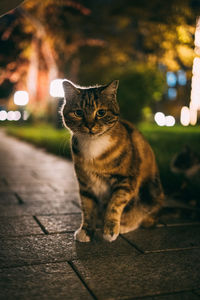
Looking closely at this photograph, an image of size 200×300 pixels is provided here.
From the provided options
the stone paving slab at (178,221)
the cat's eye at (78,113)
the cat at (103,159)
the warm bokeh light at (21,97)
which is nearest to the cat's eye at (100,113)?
the cat at (103,159)

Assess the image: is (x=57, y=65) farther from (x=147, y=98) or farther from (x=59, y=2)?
(x=147, y=98)

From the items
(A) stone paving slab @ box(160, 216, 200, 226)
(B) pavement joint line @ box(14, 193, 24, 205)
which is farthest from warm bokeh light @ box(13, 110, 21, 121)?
(A) stone paving slab @ box(160, 216, 200, 226)

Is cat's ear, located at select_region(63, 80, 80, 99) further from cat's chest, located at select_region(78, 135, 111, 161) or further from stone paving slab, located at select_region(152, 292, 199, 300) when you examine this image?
stone paving slab, located at select_region(152, 292, 199, 300)

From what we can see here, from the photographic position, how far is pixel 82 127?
238 cm

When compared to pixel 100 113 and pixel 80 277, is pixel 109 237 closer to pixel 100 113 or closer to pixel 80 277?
pixel 80 277

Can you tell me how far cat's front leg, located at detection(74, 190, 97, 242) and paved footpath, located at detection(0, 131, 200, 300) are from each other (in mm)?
69

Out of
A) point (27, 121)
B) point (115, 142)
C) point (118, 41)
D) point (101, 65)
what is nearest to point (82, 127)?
point (115, 142)

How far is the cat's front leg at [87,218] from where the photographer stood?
246 cm

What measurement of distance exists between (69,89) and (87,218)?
3.41ft

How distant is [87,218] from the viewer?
8.36 feet

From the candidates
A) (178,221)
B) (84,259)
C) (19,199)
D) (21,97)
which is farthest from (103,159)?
(21,97)

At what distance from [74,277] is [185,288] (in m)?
0.63

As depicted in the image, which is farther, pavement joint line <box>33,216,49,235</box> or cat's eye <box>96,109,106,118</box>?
pavement joint line <box>33,216,49,235</box>

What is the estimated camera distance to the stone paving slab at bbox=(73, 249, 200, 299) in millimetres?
1711
